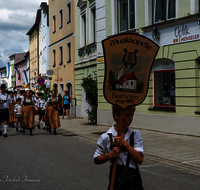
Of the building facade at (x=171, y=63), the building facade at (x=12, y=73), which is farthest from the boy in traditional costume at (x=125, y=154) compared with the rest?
the building facade at (x=12, y=73)

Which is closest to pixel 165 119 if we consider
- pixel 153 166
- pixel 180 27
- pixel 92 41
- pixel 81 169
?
pixel 180 27

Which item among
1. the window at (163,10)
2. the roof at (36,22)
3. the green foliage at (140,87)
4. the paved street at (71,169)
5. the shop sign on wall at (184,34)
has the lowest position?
the paved street at (71,169)

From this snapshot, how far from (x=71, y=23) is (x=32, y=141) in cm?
1485

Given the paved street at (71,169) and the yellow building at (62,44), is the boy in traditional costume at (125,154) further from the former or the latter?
the yellow building at (62,44)

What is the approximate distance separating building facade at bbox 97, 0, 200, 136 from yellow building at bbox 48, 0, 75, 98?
942cm

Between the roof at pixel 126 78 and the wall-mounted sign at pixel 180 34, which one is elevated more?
the wall-mounted sign at pixel 180 34

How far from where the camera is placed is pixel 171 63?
13602mm

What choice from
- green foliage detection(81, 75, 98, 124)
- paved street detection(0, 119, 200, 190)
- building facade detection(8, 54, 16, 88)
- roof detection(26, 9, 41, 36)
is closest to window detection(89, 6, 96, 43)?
green foliage detection(81, 75, 98, 124)

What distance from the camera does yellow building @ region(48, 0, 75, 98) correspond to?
24.8 m

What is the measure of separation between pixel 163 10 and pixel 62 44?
1472 cm

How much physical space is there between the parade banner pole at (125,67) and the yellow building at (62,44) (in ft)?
70.2

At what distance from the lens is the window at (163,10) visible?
43.8 ft

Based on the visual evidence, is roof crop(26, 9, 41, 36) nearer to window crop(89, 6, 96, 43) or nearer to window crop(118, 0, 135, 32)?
window crop(89, 6, 96, 43)

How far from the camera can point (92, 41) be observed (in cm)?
2066
